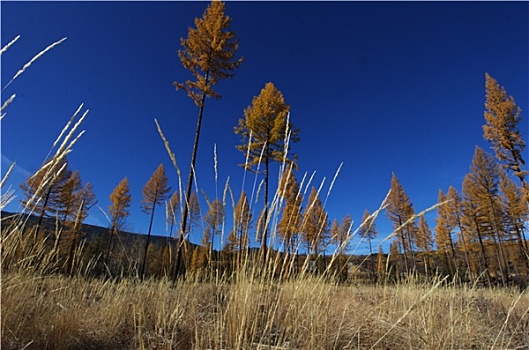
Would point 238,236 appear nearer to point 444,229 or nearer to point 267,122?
point 267,122

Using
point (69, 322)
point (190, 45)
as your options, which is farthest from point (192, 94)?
point (69, 322)

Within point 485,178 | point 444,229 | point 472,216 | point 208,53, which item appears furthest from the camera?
point 444,229

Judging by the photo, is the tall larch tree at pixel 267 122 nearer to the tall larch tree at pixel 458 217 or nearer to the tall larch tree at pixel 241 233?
the tall larch tree at pixel 241 233

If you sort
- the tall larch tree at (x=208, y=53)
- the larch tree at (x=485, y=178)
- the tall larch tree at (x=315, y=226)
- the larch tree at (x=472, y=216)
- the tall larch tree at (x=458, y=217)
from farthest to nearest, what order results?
the tall larch tree at (x=458, y=217) < the larch tree at (x=472, y=216) < the larch tree at (x=485, y=178) < the tall larch tree at (x=208, y=53) < the tall larch tree at (x=315, y=226)

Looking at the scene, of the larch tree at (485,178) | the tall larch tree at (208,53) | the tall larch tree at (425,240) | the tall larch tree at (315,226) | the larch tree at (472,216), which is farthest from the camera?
the tall larch tree at (425,240)

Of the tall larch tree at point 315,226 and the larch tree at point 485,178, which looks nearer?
the tall larch tree at point 315,226

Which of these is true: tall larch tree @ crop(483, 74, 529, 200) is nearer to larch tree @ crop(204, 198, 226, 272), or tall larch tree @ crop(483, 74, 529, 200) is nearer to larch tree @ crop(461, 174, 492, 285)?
larch tree @ crop(461, 174, 492, 285)

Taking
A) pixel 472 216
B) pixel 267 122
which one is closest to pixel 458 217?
pixel 472 216

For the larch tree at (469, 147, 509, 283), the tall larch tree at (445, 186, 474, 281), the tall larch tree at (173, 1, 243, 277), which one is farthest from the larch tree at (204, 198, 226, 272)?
the tall larch tree at (445, 186, 474, 281)

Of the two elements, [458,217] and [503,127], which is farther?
[458,217]

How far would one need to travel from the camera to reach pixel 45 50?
4.60 ft

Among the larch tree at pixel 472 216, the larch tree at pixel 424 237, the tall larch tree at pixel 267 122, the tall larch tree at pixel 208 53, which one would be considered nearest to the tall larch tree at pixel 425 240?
the larch tree at pixel 424 237

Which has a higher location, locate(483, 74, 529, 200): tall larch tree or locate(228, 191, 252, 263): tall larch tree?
locate(483, 74, 529, 200): tall larch tree

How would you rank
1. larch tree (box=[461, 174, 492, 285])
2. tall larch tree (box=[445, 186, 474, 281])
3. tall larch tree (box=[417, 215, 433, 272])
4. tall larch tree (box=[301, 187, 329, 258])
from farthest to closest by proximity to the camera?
1. tall larch tree (box=[417, 215, 433, 272])
2. tall larch tree (box=[445, 186, 474, 281])
3. larch tree (box=[461, 174, 492, 285])
4. tall larch tree (box=[301, 187, 329, 258])
